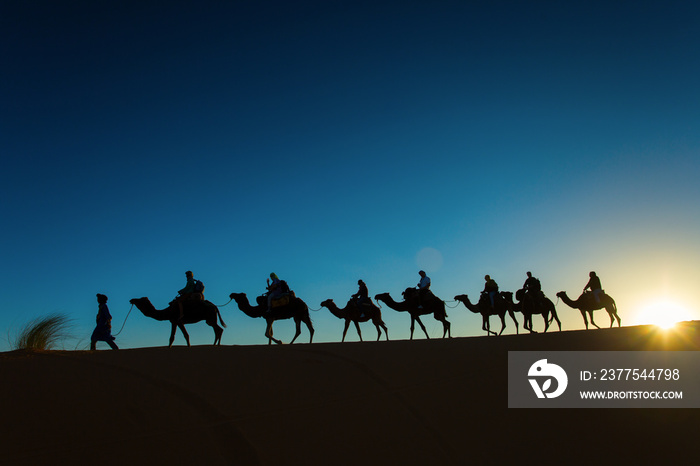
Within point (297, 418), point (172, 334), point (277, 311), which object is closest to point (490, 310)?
point (277, 311)

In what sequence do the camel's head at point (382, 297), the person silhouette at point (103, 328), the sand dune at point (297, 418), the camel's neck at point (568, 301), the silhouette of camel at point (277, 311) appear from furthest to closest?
1. the camel's neck at point (568, 301)
2. the camel's head at point (382, 297)
3. the silhouette of camel at point (277, 311)
4. the person silhouette at point (103, 328)
5. the sand dune at point (297, 418)

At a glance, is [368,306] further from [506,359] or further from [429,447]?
[429,447]

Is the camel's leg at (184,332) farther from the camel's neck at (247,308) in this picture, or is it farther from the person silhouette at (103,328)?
the camel's neck at (247,308)

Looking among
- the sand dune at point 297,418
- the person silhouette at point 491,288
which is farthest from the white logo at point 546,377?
the person silhouette at point 491,288

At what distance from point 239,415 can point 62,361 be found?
3.85m

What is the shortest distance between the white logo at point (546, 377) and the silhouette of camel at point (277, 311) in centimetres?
979

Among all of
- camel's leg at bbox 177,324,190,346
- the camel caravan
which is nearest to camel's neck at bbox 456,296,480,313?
the camel caravan

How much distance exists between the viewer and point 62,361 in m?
7.65

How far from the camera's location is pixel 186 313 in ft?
46.9

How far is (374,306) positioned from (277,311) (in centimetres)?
419

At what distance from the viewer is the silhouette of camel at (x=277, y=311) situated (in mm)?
16359

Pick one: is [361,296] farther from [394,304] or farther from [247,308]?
[247,308]

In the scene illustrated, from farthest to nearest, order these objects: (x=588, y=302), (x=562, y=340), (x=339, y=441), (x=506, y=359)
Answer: (x=588, y=302) < (x=562, y=340) < (x=506, y=359) < (x=339, y=441)

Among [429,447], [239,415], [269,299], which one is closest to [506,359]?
[429,447]
